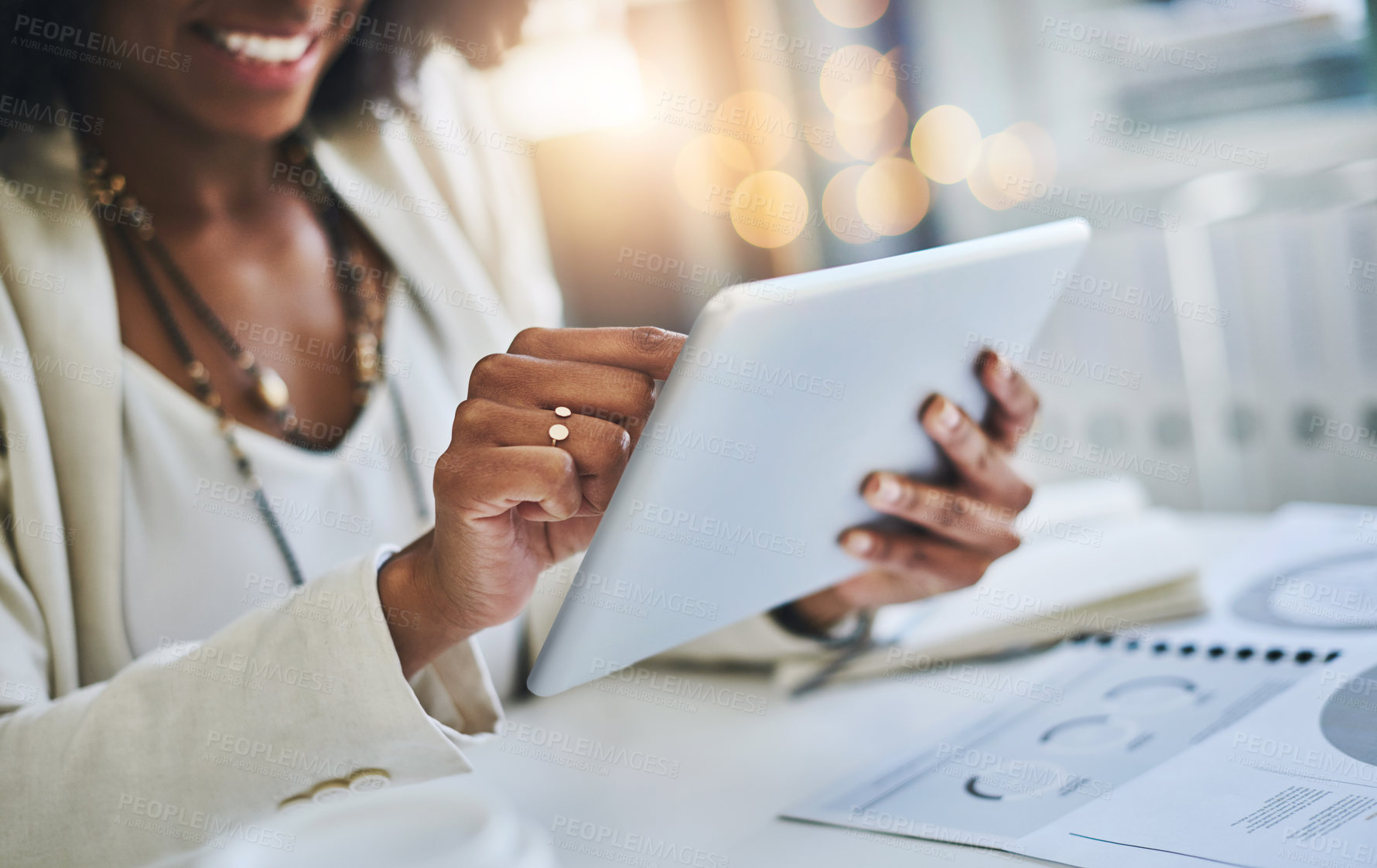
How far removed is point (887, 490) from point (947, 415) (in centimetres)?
7

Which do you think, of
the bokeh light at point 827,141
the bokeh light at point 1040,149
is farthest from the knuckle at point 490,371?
the bokeh light at point 827,141

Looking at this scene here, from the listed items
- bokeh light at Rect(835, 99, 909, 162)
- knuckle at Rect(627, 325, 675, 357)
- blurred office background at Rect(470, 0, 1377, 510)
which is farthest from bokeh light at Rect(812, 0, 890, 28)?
knuckle at Rect(627, 325, 675, 357)

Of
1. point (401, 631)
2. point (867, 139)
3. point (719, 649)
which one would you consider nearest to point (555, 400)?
point (401, 631)

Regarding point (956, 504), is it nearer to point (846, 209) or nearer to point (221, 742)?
point (221, 742)

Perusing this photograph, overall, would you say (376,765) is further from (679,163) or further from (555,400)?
(679,163)

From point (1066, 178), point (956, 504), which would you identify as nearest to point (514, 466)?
point (956, 504)

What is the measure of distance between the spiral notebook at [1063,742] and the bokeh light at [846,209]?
1.63 metres

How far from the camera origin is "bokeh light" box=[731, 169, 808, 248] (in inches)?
89.0

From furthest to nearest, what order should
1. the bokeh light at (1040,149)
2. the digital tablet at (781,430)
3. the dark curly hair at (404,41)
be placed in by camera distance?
the bokeh light at (1040,149) → the dark curly hair at (404,41) → the digital tablet at (781,430)

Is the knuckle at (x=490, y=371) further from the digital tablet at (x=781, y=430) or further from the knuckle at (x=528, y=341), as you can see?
the digital tablet at (x=781, y=430)

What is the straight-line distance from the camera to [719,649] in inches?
32.8

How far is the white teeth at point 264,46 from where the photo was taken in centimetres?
74

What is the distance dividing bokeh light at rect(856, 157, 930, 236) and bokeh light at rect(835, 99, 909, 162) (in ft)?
0.09

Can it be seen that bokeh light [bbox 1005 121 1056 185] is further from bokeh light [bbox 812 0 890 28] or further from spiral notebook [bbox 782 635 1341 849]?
spiral notebook [bbox 782 635 1341 849]
